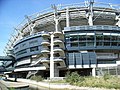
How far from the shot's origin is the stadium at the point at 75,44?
62938 millimetres

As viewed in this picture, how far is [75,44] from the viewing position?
6631 centimetres

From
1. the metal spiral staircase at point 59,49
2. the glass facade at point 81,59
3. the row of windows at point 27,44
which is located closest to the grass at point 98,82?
the metal spiral staircase at point 59,49

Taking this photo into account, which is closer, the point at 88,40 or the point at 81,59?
the point at 81,59

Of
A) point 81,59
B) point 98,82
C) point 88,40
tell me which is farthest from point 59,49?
point 98,82

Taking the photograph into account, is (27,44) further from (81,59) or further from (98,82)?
(98,82)

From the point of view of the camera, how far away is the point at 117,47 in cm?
6712

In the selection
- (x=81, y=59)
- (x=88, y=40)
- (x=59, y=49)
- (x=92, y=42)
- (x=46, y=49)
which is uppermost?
(x=88, y=40)

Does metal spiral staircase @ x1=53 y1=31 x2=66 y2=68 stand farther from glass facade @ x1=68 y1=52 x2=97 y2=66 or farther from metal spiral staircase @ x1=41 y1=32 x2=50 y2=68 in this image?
glass facade @ x1=68 y1=52 x2=97 y2=66

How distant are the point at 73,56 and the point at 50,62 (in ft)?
25.7

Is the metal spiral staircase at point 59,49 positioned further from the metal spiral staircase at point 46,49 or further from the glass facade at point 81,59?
the glass facade at point 81,59

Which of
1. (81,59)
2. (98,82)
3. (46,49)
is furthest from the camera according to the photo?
(81,59)

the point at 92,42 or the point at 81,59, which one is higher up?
the point at 92,42

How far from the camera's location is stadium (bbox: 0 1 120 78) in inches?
2478

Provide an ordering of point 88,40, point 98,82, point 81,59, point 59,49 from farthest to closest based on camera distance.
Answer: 1. point 88,40
2. point 81,59
3. point 59,49
4. point 98,82
